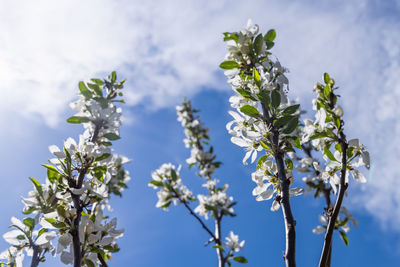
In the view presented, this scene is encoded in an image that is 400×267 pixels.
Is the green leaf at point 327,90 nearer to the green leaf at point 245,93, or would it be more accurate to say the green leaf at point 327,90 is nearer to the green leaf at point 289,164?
the green leaf at point 245,93

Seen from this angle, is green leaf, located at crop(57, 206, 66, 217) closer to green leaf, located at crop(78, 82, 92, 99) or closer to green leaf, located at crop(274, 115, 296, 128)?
green leaf, located at crop(274, 115, 296, 128)

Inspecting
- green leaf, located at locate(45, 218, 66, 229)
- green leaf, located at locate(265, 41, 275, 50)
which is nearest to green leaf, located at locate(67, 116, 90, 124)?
green leaf, located at locate(45, 218, 66, 229)

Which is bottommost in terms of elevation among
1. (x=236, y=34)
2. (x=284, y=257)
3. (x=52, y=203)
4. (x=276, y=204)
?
(x=284, y=257)

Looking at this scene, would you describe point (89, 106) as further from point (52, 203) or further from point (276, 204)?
point (276, 204)

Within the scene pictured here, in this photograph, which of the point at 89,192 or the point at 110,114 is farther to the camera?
the point at 110,114

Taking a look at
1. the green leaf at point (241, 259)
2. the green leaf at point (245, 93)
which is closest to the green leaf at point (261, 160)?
the green leaf at point (245, 93)

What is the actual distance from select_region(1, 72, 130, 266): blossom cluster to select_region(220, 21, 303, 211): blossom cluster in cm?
104

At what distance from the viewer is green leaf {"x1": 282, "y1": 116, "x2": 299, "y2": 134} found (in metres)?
1.96

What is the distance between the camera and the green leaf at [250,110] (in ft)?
6.67

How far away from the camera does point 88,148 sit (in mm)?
2391

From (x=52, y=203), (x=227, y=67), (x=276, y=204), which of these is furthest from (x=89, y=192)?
(x=227, y=67)

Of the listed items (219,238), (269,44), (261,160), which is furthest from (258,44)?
(219,238)

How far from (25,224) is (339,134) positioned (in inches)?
102

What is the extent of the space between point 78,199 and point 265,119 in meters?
1.37
